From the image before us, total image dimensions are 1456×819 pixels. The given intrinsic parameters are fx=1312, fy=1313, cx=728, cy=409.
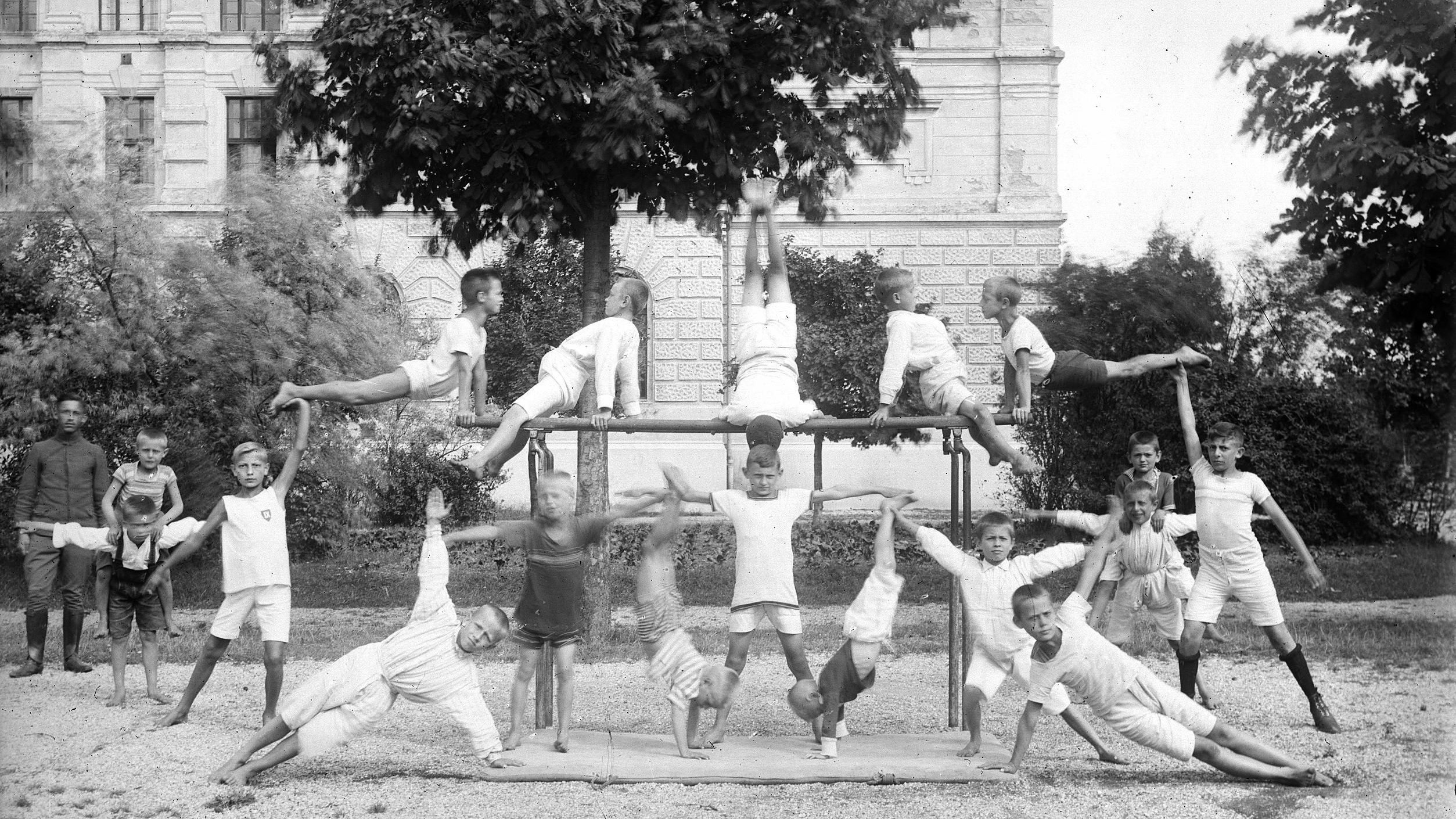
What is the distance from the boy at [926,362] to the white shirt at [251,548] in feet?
11.1

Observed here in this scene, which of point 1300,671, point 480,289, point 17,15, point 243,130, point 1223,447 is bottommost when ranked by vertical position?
point 1300,671

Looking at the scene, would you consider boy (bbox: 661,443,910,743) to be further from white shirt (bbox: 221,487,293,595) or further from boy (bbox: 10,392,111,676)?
boy (bbox: 10,392,111,676)

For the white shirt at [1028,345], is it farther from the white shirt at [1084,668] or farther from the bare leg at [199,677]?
the bare leg at [199,677]

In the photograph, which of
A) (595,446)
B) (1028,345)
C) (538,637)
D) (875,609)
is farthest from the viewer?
(595,446)

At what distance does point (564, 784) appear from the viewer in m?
6.12

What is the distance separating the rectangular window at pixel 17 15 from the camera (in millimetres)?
21922

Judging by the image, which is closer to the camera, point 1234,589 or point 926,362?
point 1234,589

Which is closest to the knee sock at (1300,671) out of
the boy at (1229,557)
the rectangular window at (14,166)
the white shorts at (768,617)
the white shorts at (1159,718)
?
the boy at (1229,557)

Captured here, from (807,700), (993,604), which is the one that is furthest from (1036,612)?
(807,700)

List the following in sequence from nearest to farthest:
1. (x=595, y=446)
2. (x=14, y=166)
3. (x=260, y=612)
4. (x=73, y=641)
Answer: (x=260, y=612)
(x=73, y=641)
(x=595, y=446)
(x=14, y=166)

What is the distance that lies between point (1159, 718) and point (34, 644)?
7.12 metres

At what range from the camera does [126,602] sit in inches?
315

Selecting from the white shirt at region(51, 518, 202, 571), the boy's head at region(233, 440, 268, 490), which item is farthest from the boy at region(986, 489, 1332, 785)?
the white shirt at region(51, 518, 202, 571)

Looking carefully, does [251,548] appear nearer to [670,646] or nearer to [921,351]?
[670,646]
